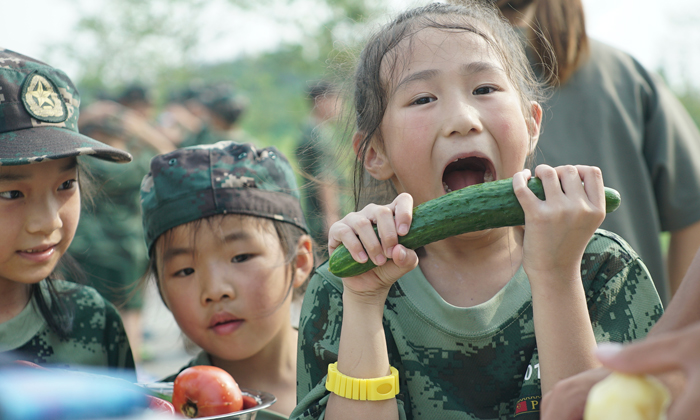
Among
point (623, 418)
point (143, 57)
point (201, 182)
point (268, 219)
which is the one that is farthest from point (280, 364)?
point (143, 57)

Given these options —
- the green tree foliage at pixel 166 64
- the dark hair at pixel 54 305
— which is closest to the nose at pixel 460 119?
the dark hair at pixel 54 305

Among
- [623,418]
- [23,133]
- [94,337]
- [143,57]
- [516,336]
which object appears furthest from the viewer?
[143,57]

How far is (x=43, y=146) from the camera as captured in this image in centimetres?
251

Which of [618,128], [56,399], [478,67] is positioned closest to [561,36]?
[618,128]

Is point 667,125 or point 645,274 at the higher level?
point 667,125

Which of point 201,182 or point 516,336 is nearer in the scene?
point 516,336

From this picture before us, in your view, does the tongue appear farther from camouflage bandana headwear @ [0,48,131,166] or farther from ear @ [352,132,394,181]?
camouflage bandana headwear @ [0,48,131,166]

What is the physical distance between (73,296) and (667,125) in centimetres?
311

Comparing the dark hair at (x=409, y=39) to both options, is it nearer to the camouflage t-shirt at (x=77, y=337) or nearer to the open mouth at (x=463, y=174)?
the open mouth at (x=463, y=174)

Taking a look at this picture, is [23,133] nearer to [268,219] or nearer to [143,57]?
[268,219]

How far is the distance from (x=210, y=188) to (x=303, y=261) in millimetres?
654

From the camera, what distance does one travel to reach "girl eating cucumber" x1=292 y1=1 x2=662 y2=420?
5.74 feet

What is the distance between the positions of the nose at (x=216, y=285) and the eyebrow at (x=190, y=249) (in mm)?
134

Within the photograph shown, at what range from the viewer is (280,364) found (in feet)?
10.6
